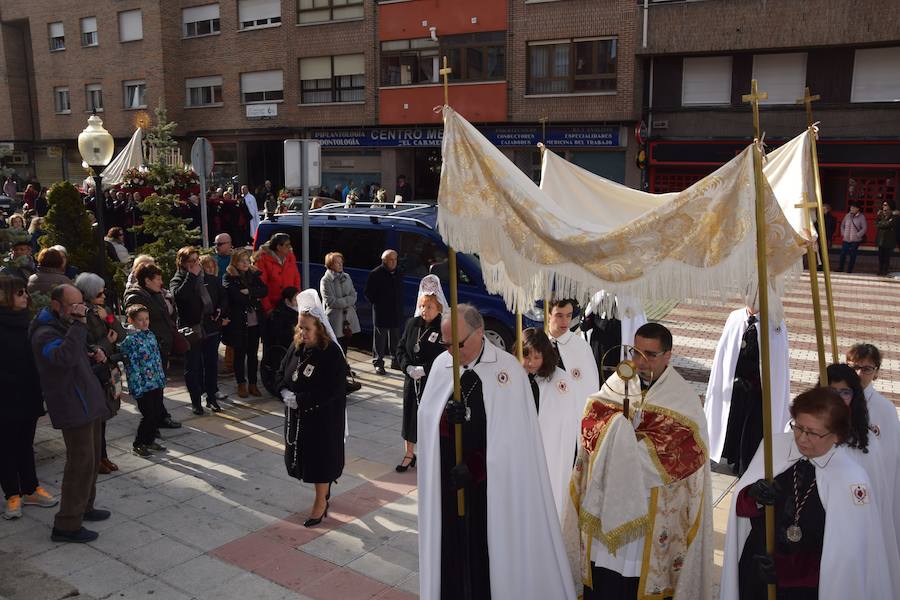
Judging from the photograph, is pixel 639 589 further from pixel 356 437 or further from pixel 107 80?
pixel 107 80

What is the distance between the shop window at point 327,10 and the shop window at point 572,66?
774 cm

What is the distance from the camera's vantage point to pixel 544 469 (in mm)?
4582

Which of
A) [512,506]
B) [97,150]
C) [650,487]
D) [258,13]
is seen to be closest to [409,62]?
[258,13]

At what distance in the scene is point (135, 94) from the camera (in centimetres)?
3644

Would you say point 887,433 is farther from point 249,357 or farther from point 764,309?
point 249,357

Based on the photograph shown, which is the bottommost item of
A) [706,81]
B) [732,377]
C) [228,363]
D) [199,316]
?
[228,363]

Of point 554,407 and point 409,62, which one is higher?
point 409,62

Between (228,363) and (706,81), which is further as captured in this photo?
(706,81)

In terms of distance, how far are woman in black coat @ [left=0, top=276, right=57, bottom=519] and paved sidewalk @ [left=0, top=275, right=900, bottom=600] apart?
33 centimetres

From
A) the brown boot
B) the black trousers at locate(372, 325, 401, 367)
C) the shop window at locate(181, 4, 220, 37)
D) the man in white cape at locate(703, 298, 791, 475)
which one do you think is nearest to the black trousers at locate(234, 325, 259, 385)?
the brown boot

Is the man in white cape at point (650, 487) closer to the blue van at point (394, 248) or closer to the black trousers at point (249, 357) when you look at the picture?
the blue van at point (394, 248)

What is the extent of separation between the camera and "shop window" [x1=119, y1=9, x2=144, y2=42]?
35.6m

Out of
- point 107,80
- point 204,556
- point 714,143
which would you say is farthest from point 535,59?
point 204,556

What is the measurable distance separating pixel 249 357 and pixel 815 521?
7672 millimetres
